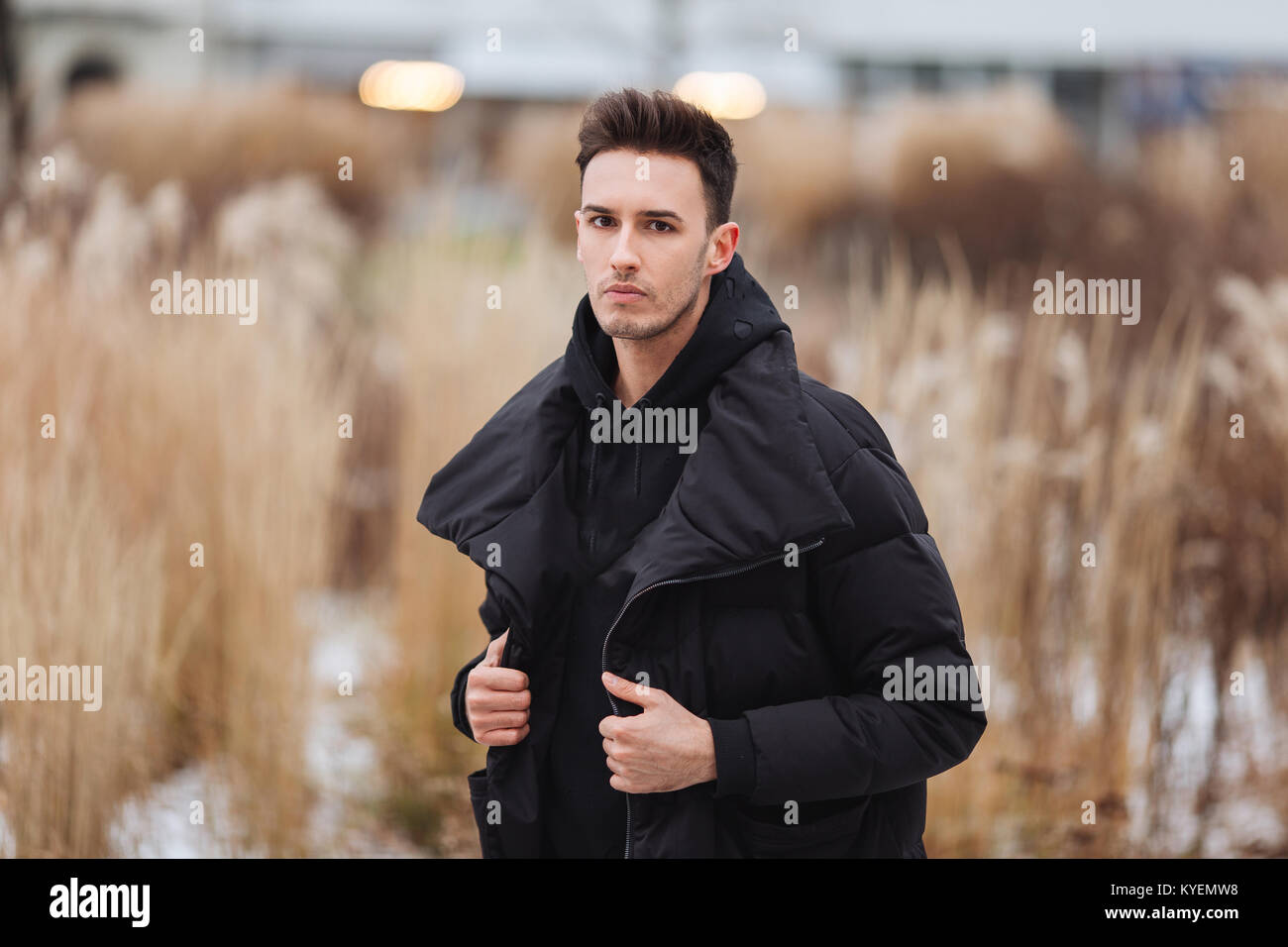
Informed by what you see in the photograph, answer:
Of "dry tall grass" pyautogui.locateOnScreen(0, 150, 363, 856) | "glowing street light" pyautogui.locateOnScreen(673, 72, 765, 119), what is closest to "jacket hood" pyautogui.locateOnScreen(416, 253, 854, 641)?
"dry tall grass" pyautogui.locateOnScreen(0, 150, 363, 856)

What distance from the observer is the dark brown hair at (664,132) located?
1104mm

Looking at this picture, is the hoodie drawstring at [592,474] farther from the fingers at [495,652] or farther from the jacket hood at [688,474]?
the fingers at [495,652]

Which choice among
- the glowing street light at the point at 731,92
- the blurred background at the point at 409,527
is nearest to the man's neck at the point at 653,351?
the blurred background at the point at 409,527

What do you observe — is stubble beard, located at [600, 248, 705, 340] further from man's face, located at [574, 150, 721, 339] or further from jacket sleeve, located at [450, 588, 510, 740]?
jacket sleeve, located at [450, 588, 510, 740]

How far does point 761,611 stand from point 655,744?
175 mm

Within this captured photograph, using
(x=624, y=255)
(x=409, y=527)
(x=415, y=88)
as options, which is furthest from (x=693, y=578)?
(x=415, y=88)

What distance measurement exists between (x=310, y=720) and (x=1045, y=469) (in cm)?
192

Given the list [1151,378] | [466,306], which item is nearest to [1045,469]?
[1151,378]

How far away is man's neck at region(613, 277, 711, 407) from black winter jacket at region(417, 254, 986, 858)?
0.9 inches

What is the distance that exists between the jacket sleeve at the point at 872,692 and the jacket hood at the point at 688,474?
0.07 m

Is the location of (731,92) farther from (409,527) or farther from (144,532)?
(144,532)
